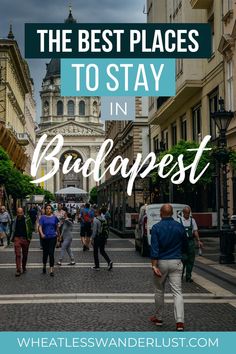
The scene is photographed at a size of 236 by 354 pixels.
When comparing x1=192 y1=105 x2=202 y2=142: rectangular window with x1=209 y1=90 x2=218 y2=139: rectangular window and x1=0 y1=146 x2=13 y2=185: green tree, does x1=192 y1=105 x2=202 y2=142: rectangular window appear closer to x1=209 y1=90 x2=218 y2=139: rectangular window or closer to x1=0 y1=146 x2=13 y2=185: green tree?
x1=209 y1=90 x2=218 y2=139: rectangular window

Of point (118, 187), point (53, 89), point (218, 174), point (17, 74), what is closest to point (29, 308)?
point (218, 174)

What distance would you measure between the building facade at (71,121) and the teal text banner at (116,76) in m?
152

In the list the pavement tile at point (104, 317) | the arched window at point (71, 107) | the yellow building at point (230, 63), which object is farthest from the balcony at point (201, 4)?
the arched window at point (71, 107)

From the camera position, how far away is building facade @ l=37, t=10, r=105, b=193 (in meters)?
170

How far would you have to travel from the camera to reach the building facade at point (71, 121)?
169750 millimetres

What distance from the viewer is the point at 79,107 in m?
182

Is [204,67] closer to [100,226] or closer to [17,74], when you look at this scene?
[100,226]

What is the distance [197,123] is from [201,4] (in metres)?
6.21

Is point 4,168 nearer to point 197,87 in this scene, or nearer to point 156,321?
point 197,87

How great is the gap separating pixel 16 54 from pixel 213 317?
6027 cm

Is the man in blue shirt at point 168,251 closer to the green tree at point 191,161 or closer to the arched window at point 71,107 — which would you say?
the green tree at point 191,161

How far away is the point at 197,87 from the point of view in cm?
3309

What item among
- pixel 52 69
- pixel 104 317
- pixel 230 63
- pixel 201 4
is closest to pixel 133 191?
A: pixel 230 63

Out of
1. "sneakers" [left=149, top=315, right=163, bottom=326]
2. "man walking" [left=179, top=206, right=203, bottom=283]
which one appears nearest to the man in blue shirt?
"sneakers" [left=149, top=315, right=163, bottom=326]
